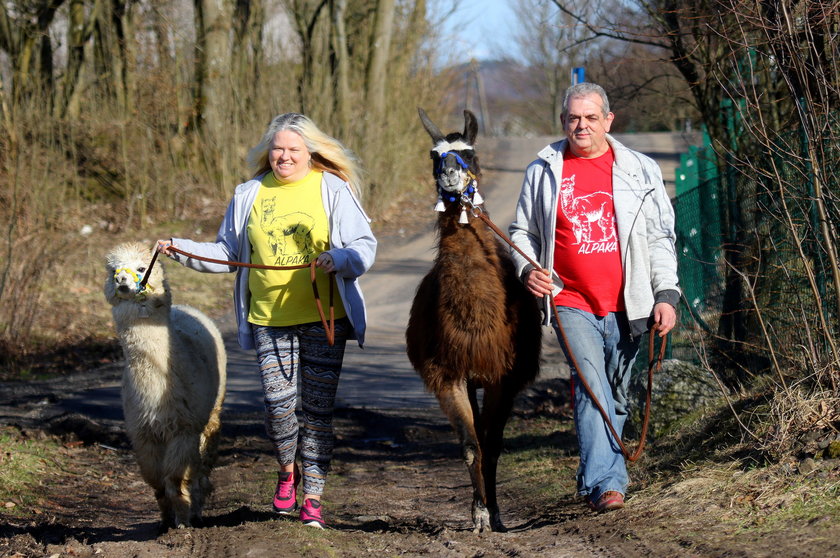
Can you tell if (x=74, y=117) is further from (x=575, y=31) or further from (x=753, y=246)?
(x=753, y=246)

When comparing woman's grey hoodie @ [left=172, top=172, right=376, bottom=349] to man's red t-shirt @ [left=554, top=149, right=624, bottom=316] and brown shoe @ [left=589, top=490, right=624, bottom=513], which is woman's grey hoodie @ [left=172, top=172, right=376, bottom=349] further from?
brown shoe @ [left=589, top=490, right=624, bottom=513]

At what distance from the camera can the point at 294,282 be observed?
506 cm

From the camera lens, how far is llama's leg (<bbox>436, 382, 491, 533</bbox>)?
5.09 meters

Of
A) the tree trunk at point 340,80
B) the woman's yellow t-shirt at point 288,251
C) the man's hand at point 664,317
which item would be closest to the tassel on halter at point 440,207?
the woman's yellow t-shirt at point 288,251

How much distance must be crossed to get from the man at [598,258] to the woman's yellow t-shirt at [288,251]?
1.08m

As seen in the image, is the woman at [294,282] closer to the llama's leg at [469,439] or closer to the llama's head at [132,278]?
the llama's head at [132,278]

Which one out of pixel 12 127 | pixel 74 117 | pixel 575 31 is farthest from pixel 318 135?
pixel 74 117

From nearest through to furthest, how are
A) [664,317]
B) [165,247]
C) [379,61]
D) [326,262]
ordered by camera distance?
[664,317] → [326,262] → [165,247] → [379,61]

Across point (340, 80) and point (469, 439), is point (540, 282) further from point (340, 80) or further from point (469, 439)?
point (340, 80)

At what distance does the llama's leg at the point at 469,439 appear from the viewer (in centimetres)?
509

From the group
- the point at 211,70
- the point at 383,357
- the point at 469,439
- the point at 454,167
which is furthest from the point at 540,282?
the point at 211,70

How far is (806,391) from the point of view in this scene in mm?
5195

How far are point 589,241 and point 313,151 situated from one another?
156cm

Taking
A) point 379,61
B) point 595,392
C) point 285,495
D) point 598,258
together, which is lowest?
point 285,495
